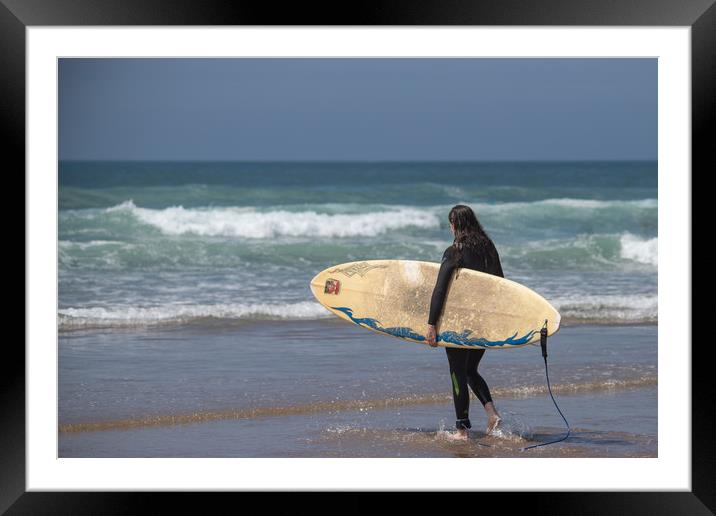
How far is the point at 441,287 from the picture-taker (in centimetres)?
481

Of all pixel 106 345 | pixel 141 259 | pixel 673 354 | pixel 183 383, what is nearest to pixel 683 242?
pixel 673 354

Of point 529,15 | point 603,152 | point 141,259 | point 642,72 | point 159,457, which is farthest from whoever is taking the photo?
point 603,152

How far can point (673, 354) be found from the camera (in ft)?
14.0

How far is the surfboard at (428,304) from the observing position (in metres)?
4.93

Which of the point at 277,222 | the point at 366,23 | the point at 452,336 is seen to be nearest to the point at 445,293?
the point at 452,336

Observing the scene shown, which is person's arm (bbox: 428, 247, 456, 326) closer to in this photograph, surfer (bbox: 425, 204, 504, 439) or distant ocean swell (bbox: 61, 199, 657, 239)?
surfer (bbox: 425, 204, 504, 439)

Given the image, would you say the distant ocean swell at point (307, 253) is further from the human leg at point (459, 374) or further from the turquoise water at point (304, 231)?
the human leg at point (459, 374)

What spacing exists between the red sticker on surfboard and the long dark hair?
0.95m

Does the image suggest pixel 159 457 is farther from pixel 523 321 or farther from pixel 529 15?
pixel 529 15

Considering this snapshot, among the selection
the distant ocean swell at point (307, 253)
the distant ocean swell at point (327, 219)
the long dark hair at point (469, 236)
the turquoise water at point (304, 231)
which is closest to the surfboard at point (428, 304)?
the long dark hair at point (469, 236)

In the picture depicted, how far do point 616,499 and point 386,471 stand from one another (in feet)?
3.15

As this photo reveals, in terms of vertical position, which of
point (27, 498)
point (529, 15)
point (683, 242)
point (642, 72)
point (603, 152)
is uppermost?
point (642, 72)

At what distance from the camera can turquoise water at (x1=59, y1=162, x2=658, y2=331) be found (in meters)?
10.9

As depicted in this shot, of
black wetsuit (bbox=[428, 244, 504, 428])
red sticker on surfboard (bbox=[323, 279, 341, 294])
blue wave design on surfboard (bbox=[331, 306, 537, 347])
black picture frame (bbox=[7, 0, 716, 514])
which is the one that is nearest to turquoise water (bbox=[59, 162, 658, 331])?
red sticker on surfboard (bbox=[323, 279, 341, 294])
